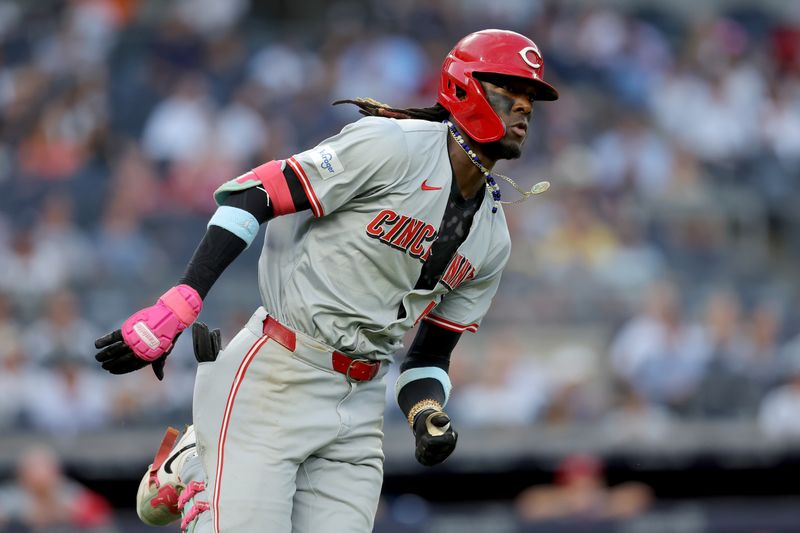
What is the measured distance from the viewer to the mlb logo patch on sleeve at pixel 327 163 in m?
4.65

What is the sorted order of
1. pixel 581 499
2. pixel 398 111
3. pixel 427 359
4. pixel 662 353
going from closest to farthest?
pixel 398 111
pixel 427 359
pixel 581 499
pixel 662 353

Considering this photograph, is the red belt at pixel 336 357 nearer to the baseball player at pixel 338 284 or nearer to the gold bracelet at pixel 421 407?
the baseball player at pixel 338 284

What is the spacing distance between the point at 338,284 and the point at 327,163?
1.41 feet

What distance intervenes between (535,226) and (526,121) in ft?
23.0

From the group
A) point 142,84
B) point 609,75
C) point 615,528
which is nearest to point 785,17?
point 609,75

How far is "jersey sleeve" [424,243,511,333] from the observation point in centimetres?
530

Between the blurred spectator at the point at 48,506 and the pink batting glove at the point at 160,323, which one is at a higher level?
the pink batting glove at the point at 160,323

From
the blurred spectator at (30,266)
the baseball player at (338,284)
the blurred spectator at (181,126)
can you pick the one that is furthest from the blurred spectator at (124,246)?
the baseball player at (338,284)

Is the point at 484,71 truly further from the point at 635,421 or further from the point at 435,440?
the point at 635,421

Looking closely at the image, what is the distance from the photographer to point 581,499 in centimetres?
916

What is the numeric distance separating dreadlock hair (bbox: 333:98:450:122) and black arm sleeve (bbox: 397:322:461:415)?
0.81 metres

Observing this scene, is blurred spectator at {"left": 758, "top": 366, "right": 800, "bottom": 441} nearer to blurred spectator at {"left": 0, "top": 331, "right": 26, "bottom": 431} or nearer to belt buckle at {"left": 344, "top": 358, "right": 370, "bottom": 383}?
blurred spectator at {"left": 0, "top": 331, "right": 26, "bottom": 431}

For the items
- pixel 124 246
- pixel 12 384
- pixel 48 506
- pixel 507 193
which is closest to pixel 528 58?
pixel 48 506

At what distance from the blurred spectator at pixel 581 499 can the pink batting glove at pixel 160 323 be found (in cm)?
485
